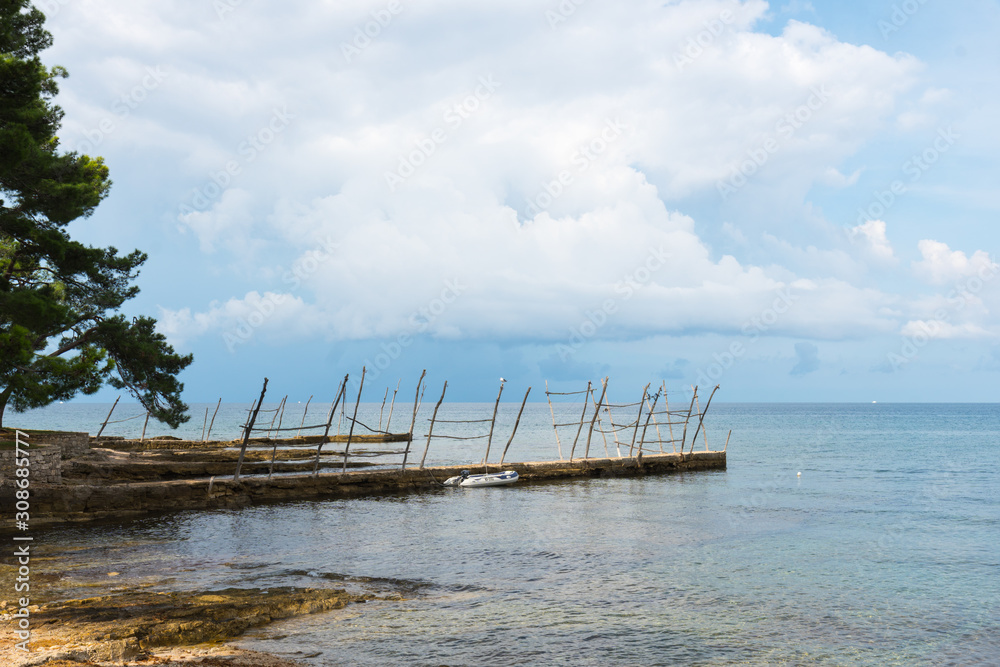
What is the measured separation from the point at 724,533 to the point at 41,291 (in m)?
16.7

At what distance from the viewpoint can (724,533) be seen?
1622cm

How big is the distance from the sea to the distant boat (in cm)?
94

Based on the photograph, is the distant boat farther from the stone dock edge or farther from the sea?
the sea

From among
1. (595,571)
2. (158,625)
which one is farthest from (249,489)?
(158,625)

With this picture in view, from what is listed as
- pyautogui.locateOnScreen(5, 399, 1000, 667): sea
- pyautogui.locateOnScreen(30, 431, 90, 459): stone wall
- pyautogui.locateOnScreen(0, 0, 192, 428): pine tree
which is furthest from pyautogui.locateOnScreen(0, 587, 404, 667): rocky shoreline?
pyautogui.locateOnScreen(30, 431, 90, 459): stone wall

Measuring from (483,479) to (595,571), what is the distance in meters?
11.8

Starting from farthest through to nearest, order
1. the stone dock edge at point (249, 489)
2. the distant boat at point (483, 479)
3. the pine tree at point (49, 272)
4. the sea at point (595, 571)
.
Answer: the distant boat at point (483, 479), the stone dock edge at point (249, 489), the pine tree at point (49, 272), the sea at point (595, 571)

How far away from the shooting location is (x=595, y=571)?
1233 cm

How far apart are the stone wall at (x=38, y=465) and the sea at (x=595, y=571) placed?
1450 millimetres

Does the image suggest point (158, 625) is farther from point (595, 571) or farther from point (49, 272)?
point (49, 272)

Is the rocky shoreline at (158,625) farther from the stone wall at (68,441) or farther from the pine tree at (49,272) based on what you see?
the stone wall at (68,441)

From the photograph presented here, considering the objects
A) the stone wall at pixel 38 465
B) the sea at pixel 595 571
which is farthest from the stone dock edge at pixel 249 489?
the sea at pixel 595 571

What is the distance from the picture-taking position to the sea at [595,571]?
28.0 ft

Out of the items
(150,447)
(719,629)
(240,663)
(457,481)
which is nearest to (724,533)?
(719,629)
